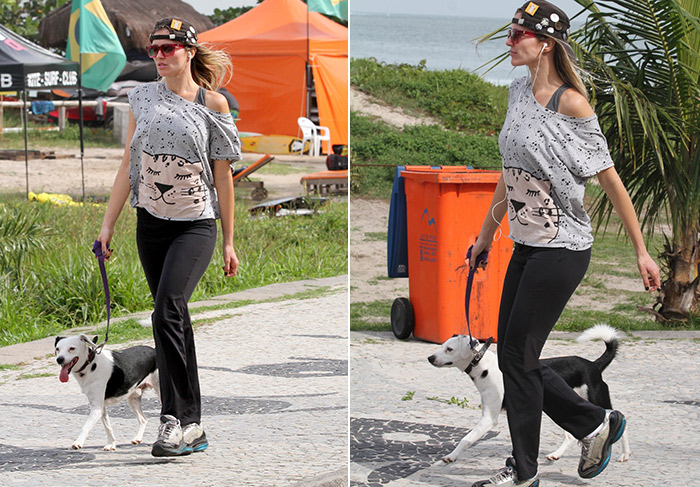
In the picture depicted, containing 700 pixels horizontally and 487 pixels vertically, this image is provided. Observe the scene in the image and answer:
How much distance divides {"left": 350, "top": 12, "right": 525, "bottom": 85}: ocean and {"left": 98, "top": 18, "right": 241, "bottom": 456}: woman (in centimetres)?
2442

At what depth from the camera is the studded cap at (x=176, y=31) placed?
457 cm

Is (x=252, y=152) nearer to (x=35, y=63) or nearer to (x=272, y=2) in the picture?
(x=272, y=2)

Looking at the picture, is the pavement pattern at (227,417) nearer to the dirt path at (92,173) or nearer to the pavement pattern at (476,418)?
the pavement pattern at (476,418)

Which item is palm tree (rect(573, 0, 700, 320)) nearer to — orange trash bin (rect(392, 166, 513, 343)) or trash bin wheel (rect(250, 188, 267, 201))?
orange trash bin (rect(392, 166, 513, 343))

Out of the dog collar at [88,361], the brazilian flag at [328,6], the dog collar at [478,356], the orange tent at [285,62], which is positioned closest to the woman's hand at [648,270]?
the dog collar at [478,356]

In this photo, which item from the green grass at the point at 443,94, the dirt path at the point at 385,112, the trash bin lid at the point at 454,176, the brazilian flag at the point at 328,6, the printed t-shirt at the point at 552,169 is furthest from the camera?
the green grass at the point at 443,94

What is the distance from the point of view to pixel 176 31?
460 cm

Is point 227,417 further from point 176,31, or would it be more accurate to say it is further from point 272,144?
point 272,144

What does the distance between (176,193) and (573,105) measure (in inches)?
68.4

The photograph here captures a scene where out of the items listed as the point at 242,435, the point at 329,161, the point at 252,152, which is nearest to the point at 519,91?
the point at 242,435

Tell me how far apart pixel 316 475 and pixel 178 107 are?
1701 mm

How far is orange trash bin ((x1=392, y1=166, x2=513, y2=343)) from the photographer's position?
26.1 feet

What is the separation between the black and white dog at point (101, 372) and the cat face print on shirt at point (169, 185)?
2.18 ft

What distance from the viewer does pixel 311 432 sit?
5.16 meters
